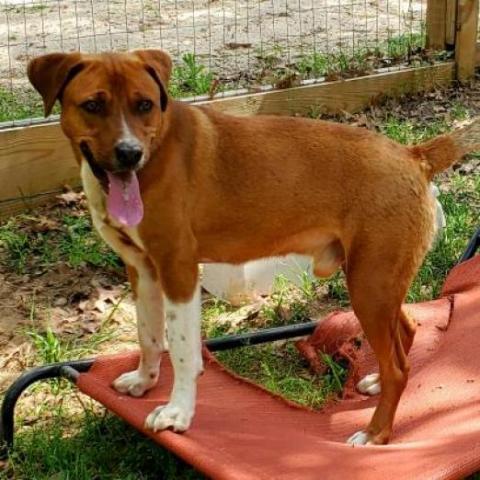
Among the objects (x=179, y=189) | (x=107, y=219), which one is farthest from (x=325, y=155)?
(x=107, y=219)

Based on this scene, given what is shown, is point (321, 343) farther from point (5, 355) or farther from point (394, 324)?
point (5, 355)

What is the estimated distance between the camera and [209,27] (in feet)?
25.7

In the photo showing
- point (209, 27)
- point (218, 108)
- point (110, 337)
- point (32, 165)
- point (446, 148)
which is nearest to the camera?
point (446, 148)

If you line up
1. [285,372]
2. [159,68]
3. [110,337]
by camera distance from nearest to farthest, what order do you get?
[159,68]
[285,372]
[110,337]

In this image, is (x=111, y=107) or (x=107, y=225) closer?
(x=111, y=107)

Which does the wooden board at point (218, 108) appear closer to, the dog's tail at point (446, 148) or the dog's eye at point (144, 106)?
the dog's eye at point (144, 106)

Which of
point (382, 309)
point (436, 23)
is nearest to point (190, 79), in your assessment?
point (436, 23)

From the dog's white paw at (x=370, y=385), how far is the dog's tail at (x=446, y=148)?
90 cm

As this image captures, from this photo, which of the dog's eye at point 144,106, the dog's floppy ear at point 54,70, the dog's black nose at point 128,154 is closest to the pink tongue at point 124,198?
the dog's black nose at point 128,154

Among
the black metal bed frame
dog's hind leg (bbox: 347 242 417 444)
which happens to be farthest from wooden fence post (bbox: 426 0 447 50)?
dog's hind leg (bbox: 347 242 417 444)

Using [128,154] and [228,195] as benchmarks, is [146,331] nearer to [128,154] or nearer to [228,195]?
[228,195]

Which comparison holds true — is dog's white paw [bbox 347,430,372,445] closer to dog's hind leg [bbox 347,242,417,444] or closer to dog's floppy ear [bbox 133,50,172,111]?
dog's hind leg [bbox 347,242,417,444]

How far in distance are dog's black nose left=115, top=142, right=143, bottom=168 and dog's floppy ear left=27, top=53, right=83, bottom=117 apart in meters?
0.35

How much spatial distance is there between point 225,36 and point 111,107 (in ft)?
16.5
